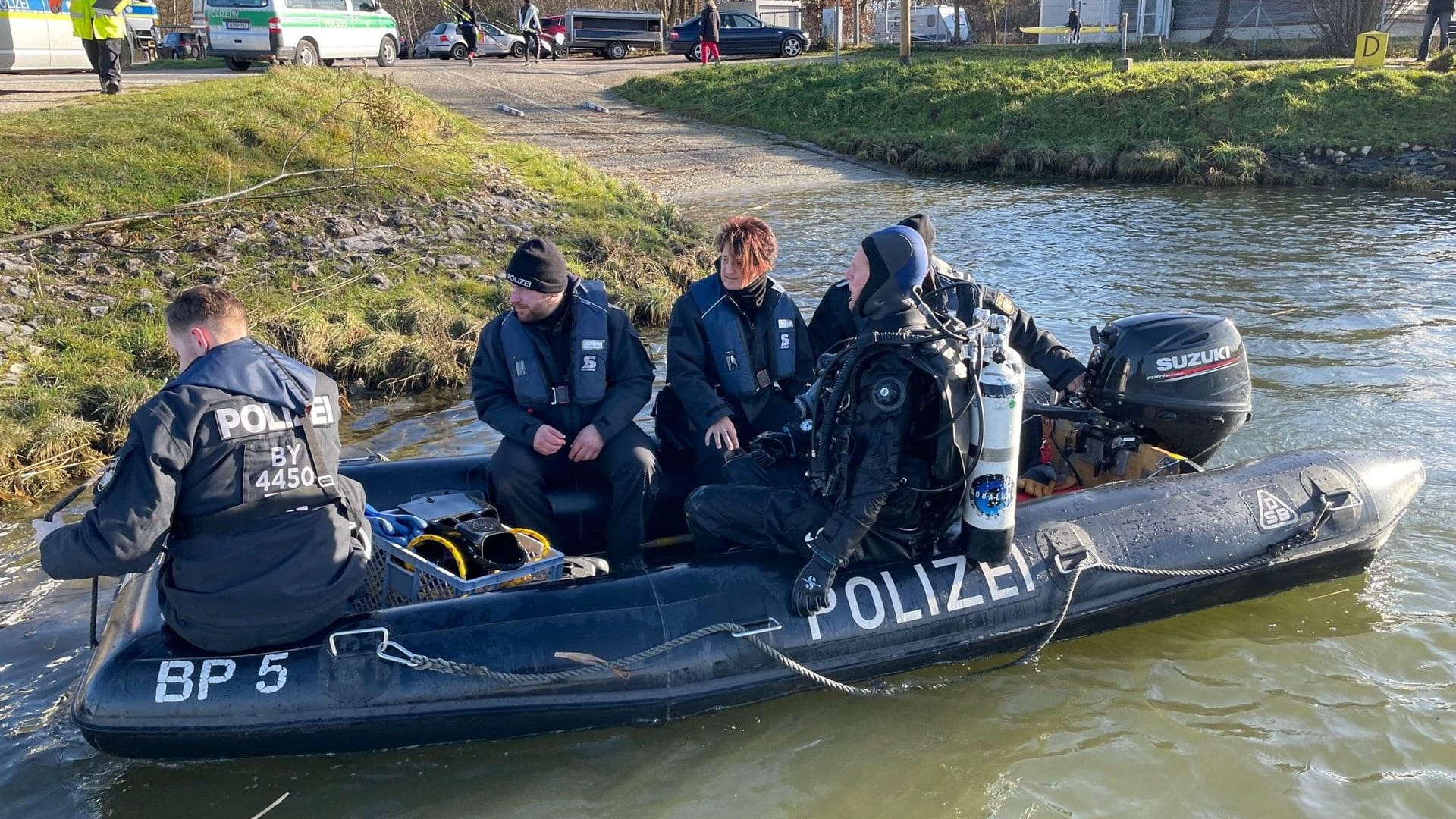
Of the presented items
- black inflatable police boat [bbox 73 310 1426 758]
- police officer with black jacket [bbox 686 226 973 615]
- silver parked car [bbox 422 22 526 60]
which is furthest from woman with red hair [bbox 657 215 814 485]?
silver parked car [bbox 422 22 526 60]

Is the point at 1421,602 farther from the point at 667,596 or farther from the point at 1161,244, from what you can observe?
the point at 1161,244

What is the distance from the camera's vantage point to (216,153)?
9.22m

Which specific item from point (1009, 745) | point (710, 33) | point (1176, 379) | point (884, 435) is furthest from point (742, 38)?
point (1009, 745)

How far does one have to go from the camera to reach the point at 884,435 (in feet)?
10.9

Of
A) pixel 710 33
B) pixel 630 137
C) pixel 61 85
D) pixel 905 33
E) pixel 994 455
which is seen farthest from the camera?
pixel 710 33

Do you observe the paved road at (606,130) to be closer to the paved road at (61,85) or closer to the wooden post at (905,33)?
the paved road at (61,85)

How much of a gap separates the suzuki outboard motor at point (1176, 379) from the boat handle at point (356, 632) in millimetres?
2905

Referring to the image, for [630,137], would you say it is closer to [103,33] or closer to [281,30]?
[281,30]

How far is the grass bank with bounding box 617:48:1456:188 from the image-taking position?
46.3 ft

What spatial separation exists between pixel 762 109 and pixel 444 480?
51.3ft

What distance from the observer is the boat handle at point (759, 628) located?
3.64 m

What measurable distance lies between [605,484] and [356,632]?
1229mm

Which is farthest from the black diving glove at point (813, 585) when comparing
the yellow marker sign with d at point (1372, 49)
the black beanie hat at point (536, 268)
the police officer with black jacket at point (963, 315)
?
the yellow marker sign with d at point (1372, 49)

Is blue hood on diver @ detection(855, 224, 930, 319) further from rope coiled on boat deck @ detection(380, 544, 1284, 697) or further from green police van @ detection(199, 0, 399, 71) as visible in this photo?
green police van @ detection(199, 0, 399, 71)
